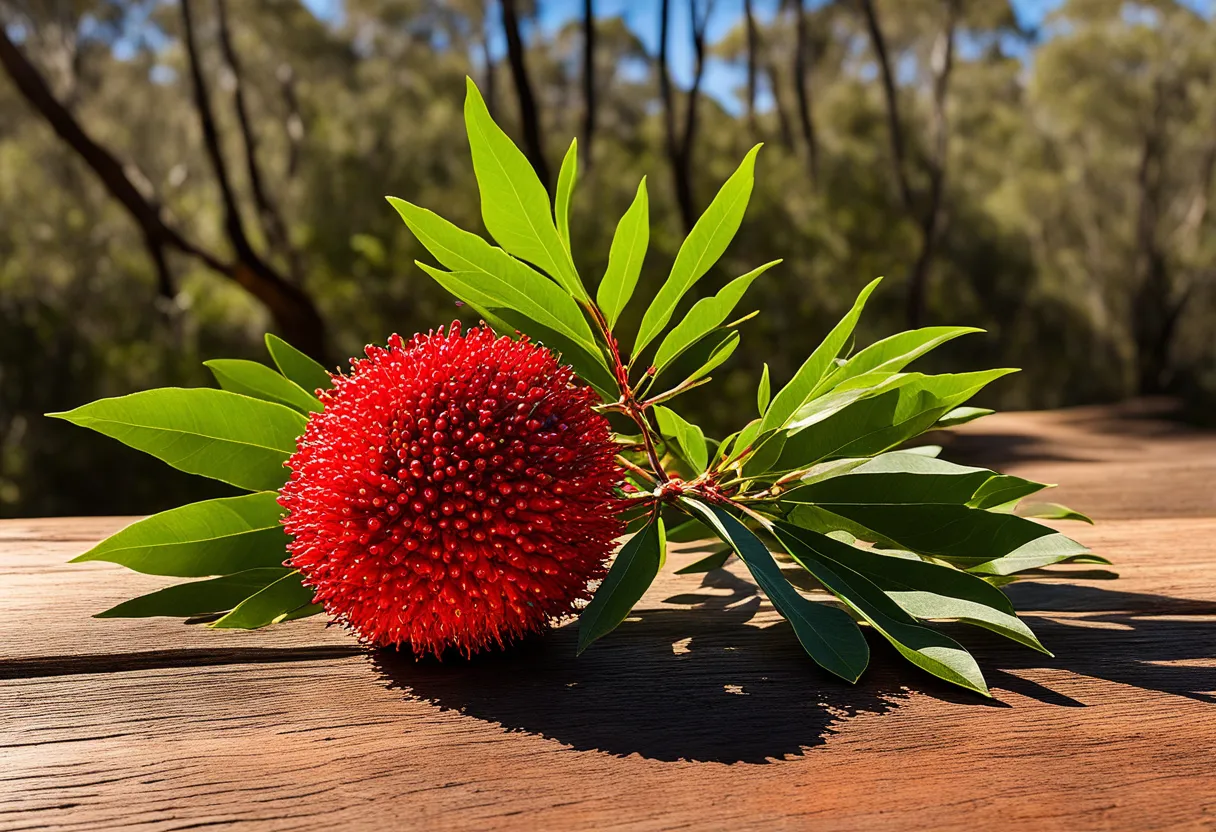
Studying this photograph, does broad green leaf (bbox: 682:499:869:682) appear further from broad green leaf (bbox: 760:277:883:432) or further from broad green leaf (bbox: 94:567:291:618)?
broad green leaf (bbox: 94:567:291:618)

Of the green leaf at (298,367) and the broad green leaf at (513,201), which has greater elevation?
the broad green leaf at (513,201)

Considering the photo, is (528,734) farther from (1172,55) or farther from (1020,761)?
(1172,55)

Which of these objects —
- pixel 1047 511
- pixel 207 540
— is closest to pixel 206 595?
pixel 207 540

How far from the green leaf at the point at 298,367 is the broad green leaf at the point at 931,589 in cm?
27

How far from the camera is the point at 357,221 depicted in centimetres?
467

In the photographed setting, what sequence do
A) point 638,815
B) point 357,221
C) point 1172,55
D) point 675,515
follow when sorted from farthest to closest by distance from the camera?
point 1172,55 < point 357,221 < point 675,515 < point 638,815

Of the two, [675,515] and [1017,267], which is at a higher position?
[1017,267]

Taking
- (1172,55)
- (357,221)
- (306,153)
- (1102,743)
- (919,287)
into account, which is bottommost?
(1102,743)

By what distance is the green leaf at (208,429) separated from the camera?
0.45 metres

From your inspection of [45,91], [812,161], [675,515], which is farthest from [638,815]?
[812,161]

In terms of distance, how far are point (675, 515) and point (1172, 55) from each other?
983cm

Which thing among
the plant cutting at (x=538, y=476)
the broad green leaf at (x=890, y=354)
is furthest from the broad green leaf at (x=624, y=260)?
the broad green leaf at (x=890, y=354)

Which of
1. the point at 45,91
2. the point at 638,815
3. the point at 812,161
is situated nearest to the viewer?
the point at 638,815

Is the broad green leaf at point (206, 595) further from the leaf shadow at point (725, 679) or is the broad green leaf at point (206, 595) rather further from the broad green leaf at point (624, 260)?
the broad green leaf at point (624, 260)
